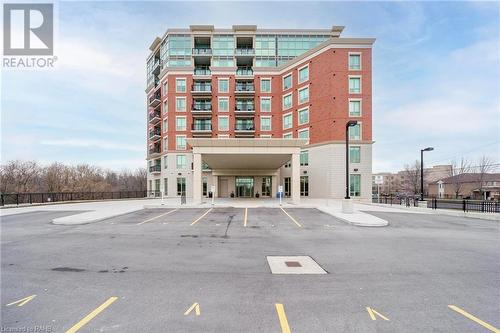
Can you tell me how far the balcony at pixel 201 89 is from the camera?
40625 millimetres

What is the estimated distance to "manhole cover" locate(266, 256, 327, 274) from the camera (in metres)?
5.89

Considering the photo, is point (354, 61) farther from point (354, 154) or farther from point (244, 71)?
point (244, 71)

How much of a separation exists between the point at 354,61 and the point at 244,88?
18.5 metres

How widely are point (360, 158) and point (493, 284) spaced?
30337mm

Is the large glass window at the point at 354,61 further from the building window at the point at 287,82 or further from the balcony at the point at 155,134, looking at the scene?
the balcony at the point at 155,134

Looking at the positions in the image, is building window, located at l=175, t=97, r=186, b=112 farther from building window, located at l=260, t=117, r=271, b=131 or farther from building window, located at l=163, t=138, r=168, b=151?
building window, located at l=260, t=117, r=271, b=131

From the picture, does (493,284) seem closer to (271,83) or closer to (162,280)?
(162,280)

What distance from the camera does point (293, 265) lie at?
6324mm

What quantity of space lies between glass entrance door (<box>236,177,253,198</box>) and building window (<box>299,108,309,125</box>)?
12.7 m

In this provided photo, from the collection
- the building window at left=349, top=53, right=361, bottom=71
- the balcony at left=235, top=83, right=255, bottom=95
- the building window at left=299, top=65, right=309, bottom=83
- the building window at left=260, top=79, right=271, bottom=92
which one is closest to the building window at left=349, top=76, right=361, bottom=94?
the building window at left=349, top=53, right=361, bottom=71

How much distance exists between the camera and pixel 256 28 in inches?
1635

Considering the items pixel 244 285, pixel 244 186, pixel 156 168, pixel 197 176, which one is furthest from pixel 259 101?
pixel 244 285

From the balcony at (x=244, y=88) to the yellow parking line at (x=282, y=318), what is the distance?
40108 mm

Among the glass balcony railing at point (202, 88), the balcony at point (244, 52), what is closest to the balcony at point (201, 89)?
the glass balcony railing at point (202, 88)
